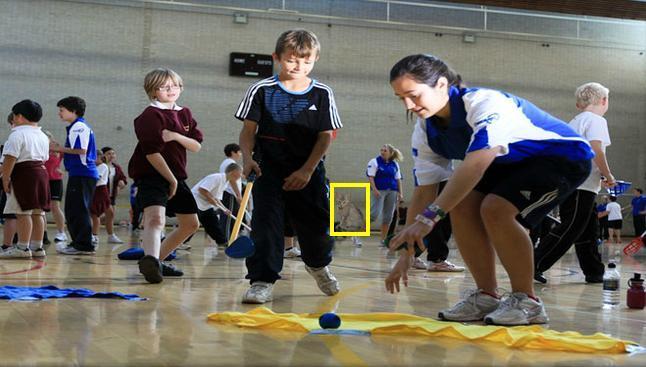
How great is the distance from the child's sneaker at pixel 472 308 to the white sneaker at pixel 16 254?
4.75m

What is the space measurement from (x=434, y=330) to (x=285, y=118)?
170 centimetres

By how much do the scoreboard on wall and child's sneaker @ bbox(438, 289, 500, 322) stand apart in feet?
46.5

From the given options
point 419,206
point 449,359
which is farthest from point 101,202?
point 449,359

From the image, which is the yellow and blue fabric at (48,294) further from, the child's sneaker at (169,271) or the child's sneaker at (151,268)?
the child's sneaker at (169,271)

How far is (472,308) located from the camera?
3523 millimetres

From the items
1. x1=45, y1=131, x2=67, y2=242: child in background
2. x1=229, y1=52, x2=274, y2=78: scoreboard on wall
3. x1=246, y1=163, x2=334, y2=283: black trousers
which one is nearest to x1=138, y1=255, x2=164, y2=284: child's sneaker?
x1=246, y1=163, x2=334, y2=283: black trousers

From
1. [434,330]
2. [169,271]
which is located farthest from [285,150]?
[169,271]

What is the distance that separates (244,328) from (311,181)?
146 centimetres

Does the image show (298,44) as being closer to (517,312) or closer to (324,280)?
(324,280)

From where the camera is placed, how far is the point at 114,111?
16.8 meters

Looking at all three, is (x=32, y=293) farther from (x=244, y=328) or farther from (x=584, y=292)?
(x=584, y=292)

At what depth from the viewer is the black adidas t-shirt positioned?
426 cm

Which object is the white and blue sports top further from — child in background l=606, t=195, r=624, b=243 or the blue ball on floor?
child in background l=606, t=195, r=624, b=243

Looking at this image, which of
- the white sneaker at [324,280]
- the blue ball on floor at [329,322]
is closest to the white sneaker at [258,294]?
the white sneaker at [324,280]
